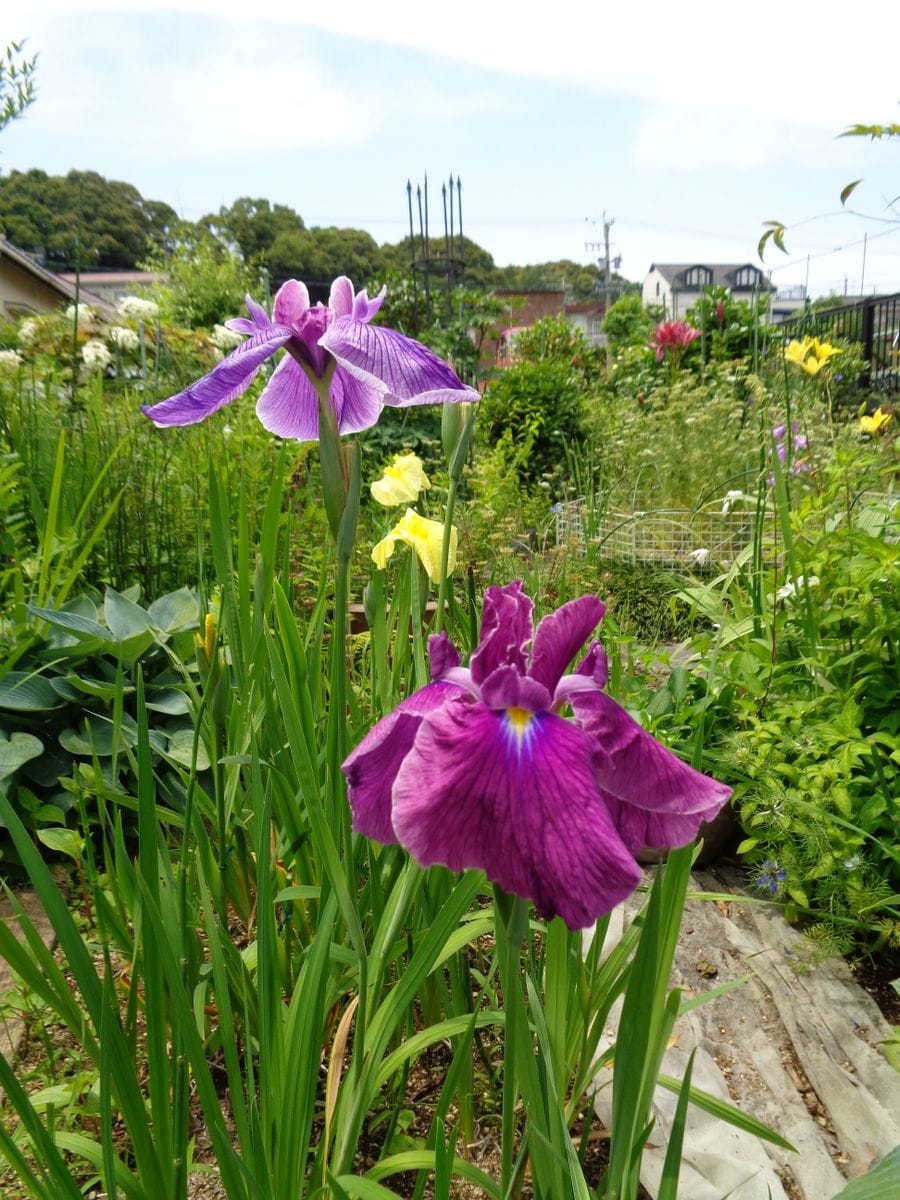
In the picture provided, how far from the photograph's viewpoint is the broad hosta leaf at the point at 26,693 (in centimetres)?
197

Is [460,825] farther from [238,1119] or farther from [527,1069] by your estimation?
[238,1119]

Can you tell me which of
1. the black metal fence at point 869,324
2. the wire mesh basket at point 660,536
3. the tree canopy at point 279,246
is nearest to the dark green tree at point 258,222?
the tree canopy at point 279,246

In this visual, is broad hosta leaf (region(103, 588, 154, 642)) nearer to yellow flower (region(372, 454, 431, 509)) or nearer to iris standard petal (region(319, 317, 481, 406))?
yellow flower (region(372, 454, 431, 509))

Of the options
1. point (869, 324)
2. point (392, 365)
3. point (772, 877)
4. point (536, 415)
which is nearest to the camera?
point (392, 365)

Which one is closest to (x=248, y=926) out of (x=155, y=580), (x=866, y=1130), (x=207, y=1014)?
(x=207, y=1014)

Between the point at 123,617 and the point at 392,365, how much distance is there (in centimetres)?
138

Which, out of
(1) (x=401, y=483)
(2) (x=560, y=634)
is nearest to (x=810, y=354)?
(1) (x=401, y=483)

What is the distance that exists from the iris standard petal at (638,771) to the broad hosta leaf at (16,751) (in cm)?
168

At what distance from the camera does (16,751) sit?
192 cm

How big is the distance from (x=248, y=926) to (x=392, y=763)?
1.08m

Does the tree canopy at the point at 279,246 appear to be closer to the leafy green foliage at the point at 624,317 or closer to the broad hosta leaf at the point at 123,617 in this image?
the leafy green foliage at the point at 624,317

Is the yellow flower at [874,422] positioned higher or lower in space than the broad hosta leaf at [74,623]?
higher

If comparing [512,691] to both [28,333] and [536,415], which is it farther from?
[28,333]

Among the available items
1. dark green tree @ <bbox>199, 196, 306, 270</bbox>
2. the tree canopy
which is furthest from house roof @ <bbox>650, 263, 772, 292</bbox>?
dark green tree @ <bbox>199, 196, 306, 270</bbox>
